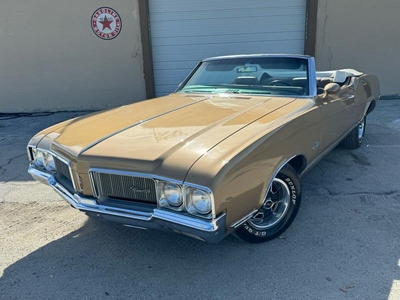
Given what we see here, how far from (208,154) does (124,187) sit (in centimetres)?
62

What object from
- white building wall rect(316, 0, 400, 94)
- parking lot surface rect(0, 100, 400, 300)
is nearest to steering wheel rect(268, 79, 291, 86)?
parking lot surface rect(0, 100, 400, 300)

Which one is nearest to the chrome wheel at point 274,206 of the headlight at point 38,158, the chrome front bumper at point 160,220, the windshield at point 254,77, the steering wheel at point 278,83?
the chrome front bumper at point 160,220

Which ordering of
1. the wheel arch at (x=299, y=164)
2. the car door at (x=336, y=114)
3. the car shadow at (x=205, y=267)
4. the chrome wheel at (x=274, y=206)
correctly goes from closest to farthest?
the car shadow at (x=205, y=267), the chrome wheel at (x=274, y=206), the wheel arch at (x=299, y=164), the car door at (x=336, y=114)

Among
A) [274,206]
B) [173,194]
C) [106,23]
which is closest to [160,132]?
[173,194]

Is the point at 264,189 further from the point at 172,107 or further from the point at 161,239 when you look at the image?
the point at 172,107

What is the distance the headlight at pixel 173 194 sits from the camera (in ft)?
6.75

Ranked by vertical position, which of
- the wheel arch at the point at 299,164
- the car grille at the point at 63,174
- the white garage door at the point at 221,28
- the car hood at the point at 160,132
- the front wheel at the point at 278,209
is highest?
the white garage door at the point at 221,28

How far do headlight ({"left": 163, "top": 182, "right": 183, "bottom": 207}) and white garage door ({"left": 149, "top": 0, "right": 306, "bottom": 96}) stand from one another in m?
7.01

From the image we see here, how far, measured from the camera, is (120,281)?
2.37m

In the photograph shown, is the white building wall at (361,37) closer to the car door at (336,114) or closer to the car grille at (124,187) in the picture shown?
the car door at (336,114)

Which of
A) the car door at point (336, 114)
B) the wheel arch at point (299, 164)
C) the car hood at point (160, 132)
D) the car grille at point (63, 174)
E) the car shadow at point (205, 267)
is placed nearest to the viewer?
the car hood at point (160, 132)

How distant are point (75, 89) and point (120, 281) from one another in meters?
7.45

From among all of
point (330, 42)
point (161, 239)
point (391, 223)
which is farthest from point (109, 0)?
point (391, 223)

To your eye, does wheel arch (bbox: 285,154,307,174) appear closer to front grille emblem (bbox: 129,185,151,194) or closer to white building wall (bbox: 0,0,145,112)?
front grille emblem (bbox: 129,185,151,194)
